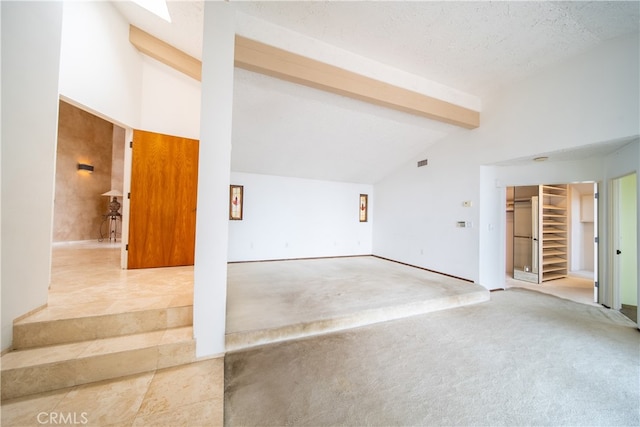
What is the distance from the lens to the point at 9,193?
1.92m

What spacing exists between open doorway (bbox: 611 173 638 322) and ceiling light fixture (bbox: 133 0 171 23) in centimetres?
732

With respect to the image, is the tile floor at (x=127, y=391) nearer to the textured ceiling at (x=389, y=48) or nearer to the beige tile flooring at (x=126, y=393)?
the beige tile flooring at (x=126, y=393)

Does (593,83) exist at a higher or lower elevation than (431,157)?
higher

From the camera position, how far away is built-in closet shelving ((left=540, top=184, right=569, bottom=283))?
18.1ft

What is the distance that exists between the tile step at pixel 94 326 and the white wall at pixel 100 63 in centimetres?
289

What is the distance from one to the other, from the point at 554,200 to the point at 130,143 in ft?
30.9

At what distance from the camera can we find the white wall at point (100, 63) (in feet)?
10.2

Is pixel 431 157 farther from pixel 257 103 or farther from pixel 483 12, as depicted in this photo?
pixel 257 103

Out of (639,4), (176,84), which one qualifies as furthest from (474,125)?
(176,84)

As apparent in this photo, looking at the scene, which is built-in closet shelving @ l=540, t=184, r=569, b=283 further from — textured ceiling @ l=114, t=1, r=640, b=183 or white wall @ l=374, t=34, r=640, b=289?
textured ceiling @ l=114, t=1, r=640, b=183

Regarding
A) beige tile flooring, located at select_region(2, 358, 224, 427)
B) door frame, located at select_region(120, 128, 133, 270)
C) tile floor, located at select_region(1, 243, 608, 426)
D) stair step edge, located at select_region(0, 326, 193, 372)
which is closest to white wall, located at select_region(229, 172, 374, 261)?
door frame, located at select_region(120, 128, 133, 270)

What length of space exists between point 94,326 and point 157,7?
4.50 meters

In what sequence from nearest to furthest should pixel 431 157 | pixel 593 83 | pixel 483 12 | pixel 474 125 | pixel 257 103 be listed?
pixel 483 12
pixel 593 83
pixel 257 103
pixel 474 125
pixel 431 157

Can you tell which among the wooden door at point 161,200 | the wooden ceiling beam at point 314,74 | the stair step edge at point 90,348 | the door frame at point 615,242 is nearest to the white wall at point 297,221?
the wooden door at point 161,200
